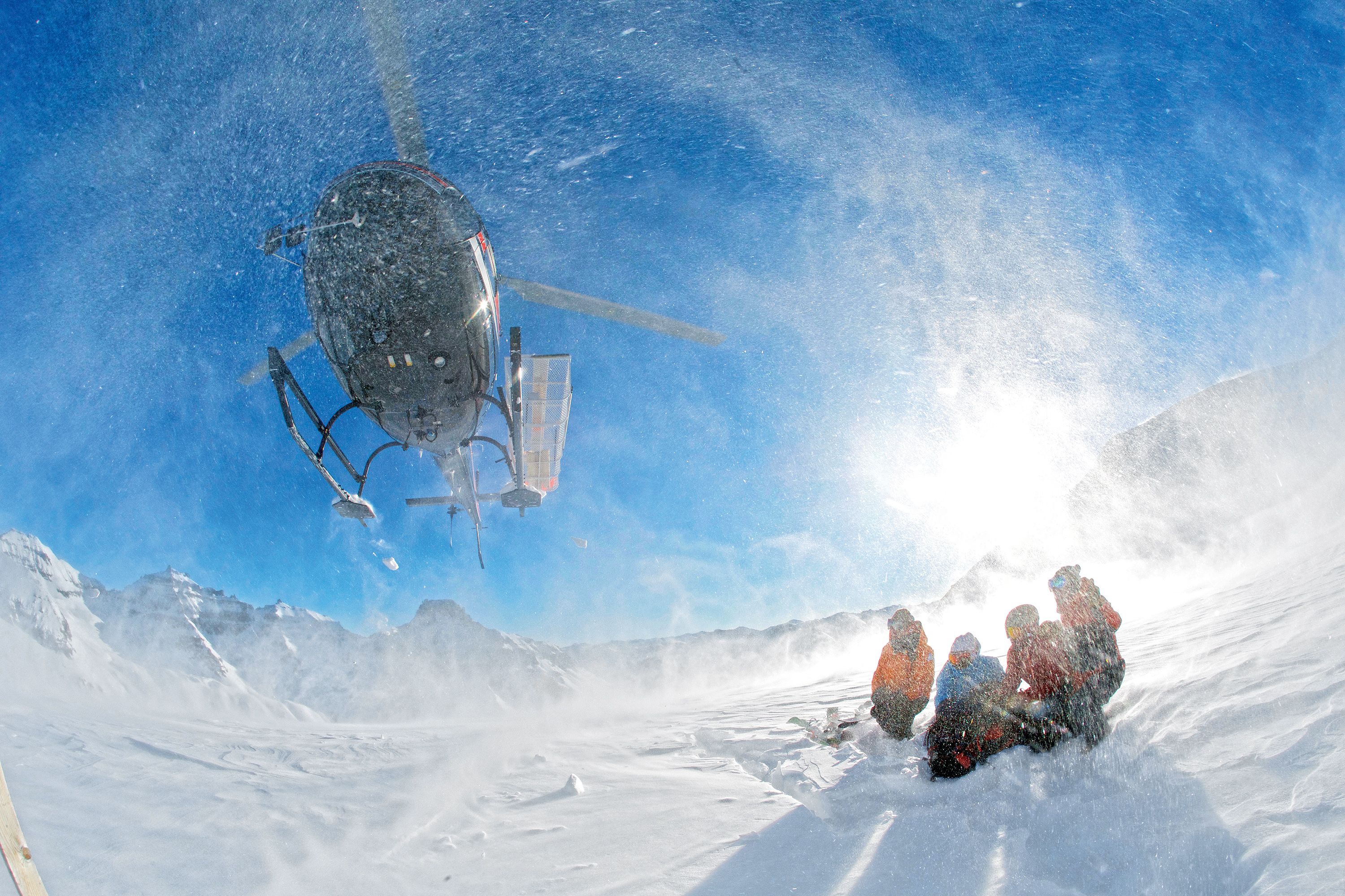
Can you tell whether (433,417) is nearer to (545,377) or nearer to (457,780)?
(545,377)

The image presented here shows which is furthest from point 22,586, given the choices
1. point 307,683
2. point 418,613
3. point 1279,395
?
point 1279,395

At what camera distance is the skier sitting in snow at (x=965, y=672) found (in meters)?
4.21

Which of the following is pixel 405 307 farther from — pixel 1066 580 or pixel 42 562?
pixel 42 562

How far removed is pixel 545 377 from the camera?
23.3 ft

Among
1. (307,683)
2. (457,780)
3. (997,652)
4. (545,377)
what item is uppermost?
(307,683)

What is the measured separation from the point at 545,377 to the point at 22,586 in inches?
7342

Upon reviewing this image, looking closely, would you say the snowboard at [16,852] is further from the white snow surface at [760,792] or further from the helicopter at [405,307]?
the helicopter at [405,307]

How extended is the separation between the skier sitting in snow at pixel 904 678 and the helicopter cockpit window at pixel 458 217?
18.5ft

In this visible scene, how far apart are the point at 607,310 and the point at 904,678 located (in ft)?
16.5

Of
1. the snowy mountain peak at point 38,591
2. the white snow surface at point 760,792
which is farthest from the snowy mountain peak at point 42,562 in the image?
the white snow surface at point 760,792

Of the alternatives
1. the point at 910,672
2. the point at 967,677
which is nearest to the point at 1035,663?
the point at 967,677

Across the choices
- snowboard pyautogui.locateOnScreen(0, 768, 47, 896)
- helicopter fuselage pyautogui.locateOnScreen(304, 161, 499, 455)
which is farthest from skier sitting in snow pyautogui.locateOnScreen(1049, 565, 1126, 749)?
helicopter fuselage pyautogui.locateOnScreen(304, 161, 499, 455)

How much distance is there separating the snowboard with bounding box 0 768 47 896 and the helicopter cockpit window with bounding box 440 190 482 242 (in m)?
4.15

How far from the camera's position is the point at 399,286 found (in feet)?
14.6
